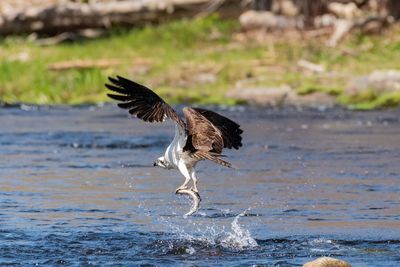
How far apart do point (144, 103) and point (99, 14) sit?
774 inches

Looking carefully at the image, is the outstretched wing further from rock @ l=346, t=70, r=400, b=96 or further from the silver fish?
rock @ l=346, t=70, r=400, b=96

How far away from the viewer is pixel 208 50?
26.0m

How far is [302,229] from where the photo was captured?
9.91 metres

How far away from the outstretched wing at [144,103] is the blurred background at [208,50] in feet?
38.3

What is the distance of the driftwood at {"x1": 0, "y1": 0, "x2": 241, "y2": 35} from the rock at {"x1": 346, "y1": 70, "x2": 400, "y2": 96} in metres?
8.30

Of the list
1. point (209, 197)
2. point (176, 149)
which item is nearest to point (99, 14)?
point (209, 197)

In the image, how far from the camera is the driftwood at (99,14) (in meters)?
28.6

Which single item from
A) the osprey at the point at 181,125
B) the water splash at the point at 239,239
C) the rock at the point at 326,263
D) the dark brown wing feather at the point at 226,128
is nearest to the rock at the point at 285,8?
the dark brown wing feather at the point at 226,128

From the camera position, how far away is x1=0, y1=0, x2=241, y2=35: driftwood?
28594 mm

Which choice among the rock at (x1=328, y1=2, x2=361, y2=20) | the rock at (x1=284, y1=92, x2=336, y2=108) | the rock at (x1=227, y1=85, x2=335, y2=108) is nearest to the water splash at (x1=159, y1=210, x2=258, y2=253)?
the rock at (x1=284, y1=92, x2=336, y2=108)

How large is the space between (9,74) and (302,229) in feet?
53.4

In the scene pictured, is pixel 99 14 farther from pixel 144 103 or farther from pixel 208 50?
pixel 144 103

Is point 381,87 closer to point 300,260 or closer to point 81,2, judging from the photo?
point 81,2

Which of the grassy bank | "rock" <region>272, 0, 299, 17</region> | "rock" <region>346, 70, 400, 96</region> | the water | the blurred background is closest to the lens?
the water
